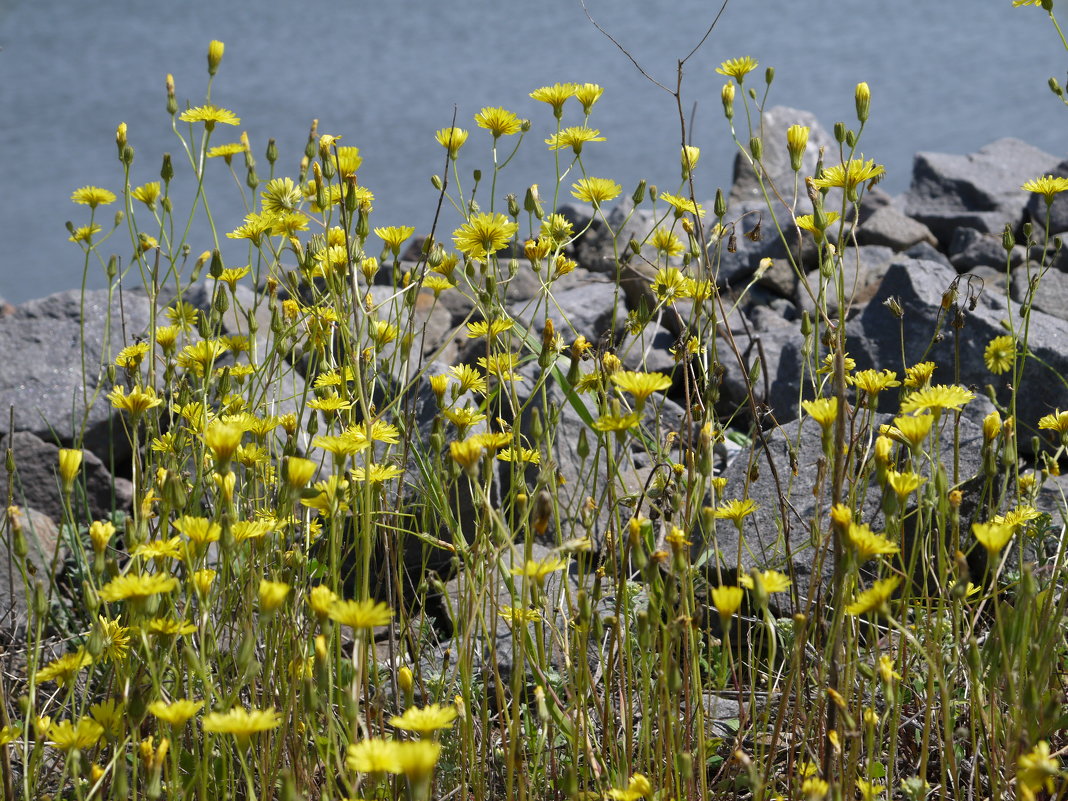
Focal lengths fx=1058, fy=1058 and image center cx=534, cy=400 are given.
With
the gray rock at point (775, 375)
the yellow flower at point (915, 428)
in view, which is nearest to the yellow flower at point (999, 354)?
the yellow flower at point (915, 428)

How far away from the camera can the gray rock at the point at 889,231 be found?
18.2 ft

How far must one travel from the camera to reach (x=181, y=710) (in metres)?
1.19

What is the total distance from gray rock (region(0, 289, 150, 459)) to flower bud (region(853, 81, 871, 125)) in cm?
253

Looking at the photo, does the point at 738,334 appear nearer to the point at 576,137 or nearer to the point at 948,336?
the point at 948,336

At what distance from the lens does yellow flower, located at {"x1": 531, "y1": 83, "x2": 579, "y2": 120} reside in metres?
2.12

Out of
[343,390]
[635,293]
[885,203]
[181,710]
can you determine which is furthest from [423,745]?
[885,203]

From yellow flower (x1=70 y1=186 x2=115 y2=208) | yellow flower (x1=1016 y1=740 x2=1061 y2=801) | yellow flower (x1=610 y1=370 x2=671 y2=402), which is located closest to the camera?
yellow flower (x1=1016 y1=740 x2=1061 y2=801)

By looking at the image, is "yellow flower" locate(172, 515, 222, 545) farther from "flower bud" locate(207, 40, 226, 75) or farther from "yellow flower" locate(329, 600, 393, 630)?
Result: "flower bud" locate(207, 40, 226, 75)

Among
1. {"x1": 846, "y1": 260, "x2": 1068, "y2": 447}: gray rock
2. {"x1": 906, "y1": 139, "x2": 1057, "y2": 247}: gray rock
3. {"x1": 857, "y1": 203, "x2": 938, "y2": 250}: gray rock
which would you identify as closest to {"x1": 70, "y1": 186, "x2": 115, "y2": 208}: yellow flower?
{"x1": 846, "y1": 260, "x2": 1068, "y2": 447}: gray rock

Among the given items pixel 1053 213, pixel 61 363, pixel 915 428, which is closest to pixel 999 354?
pixel 915 428

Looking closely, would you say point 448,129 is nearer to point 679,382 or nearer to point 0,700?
point 0,700

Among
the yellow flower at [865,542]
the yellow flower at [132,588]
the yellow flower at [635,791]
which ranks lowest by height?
the yellow flower at [635,791]

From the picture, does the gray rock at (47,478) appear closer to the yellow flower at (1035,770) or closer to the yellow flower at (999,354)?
the yellow flower at (999,354)

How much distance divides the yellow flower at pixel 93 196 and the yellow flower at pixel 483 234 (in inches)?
39.8
